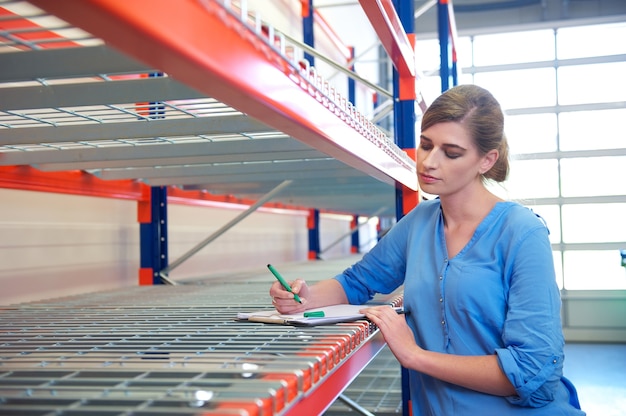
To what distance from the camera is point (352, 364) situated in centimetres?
138

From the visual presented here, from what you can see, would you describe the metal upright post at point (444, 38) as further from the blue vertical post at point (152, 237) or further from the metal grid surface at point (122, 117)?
the blue vertical post at point (152, 237)

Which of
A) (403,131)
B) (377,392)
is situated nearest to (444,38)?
(403,131)

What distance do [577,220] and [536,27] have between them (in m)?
2.71

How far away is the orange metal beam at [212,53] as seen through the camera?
1.73 feet

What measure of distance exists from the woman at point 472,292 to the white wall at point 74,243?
1524 mm

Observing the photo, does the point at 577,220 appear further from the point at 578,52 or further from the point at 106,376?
the point at 106,376

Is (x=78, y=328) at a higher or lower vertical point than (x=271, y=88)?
lower

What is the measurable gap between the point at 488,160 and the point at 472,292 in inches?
13.3

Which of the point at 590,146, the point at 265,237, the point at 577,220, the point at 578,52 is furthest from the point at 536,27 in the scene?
the point at 265,237

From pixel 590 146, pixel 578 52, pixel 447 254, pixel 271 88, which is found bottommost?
pixel 447 254

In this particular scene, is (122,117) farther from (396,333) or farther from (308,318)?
(396,333)

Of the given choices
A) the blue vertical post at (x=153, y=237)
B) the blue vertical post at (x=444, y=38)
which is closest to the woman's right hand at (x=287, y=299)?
the blue vertical post at (x=153, y=237)

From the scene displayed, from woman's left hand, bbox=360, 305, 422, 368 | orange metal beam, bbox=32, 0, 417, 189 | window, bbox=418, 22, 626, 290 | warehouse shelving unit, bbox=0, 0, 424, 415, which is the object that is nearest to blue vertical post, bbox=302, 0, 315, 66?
warehouse shelving unit, bbox=0, 0, 424, 415

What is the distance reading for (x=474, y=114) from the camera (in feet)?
5.03
